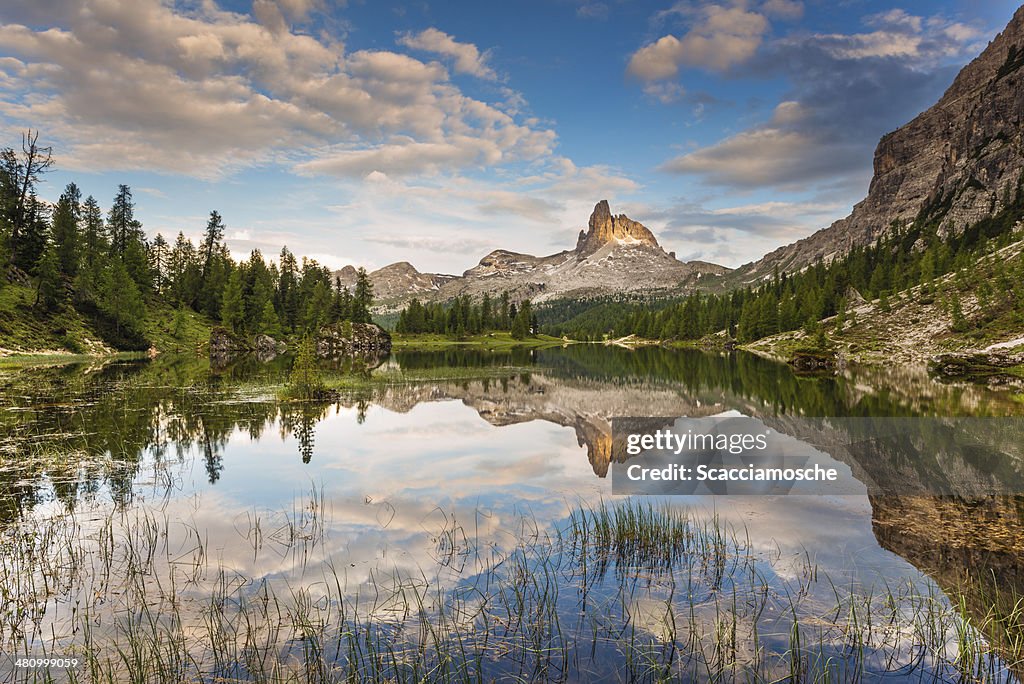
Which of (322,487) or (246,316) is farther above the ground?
(246,316)

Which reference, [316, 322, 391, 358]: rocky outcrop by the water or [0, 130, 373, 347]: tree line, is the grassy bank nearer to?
[0, 130, 373, 347]: tree line

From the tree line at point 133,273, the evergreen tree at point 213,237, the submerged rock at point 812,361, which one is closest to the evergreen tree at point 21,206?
the tree line at point 133,273

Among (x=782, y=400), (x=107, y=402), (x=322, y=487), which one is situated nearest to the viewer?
(x=322, y=487)

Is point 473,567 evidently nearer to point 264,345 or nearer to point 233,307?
point 264,345

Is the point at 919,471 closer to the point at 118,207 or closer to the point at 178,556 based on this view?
the point at 178,556

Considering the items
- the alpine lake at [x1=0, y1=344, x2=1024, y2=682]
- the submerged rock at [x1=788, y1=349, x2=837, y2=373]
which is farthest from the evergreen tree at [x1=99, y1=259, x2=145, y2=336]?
the submerged rock at [x1=788, y1=349, x2=837, y2=373]

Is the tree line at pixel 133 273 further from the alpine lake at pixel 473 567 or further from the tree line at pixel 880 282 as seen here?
the tree line at pixel 880 282

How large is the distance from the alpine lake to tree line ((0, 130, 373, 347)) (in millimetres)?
47670

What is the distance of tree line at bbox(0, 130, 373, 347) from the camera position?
83000 mm

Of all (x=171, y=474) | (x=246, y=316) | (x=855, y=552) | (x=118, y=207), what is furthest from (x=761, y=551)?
(x=118, y=207)

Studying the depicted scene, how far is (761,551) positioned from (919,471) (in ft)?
36.6

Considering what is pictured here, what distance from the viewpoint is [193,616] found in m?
9.16

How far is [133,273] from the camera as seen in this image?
111 metres

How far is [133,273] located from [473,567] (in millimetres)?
127999
